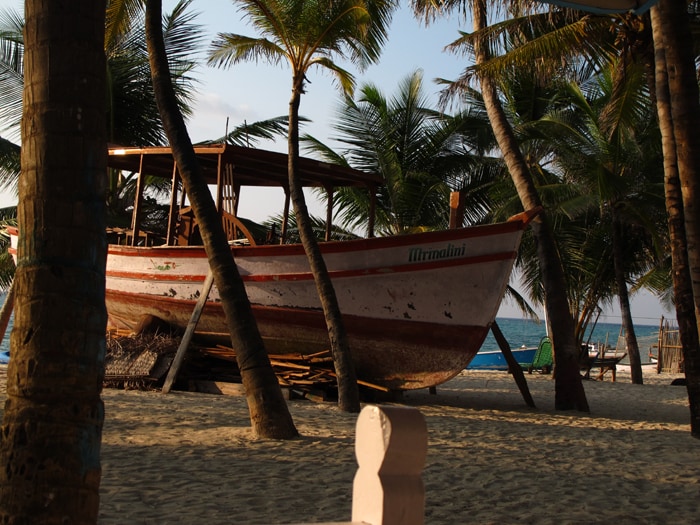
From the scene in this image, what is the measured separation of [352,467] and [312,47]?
6.69 metres

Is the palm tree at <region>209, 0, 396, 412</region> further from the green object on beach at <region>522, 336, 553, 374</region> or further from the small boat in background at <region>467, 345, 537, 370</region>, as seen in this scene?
the small boat in background at <region>467, 345, 537, 370</region>

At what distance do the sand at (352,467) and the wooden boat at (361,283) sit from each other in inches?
44.7

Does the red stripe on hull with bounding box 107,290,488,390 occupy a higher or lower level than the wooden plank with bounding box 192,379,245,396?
higher

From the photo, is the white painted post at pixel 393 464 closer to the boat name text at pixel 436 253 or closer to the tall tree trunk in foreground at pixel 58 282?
the tall tree trunk in foreground at pixel 58 282

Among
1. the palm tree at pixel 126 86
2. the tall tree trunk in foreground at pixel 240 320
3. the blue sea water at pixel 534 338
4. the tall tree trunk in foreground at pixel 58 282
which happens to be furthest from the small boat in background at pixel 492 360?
the tall tree trunk in foreground at pixel 58 282

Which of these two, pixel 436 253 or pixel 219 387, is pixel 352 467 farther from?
pixel 219 387

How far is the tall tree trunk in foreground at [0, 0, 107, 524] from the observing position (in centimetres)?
292

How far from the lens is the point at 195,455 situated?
272 inches

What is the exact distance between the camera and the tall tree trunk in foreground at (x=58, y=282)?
2.92 m

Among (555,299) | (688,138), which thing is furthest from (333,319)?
(688,138)

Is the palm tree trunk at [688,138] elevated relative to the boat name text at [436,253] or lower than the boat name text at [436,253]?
elevated

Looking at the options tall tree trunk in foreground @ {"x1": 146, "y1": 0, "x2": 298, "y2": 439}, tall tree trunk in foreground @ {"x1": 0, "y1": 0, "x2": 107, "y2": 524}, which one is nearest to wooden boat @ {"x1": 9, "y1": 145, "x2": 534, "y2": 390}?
tall tree trunk in foreground @ {"x1": 146, "y1": 0, "x2": 298, "y2": 439}

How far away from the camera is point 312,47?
11.1 metres

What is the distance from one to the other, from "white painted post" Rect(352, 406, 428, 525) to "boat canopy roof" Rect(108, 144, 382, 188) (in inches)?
389
